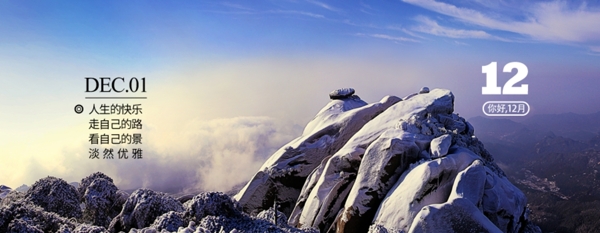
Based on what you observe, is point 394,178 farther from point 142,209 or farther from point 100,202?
point 100,202

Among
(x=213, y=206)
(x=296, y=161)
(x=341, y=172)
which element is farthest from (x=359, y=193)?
(x=213, y=206)

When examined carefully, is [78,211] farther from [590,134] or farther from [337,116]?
[590,134]

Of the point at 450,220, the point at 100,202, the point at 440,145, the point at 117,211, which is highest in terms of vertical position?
the point at 440,145

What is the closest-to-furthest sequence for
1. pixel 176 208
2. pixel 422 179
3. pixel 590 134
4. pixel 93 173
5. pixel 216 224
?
pixel 216 224
pixel 176 208
pixel 422 179
pixel 93 173
pixel 590 134

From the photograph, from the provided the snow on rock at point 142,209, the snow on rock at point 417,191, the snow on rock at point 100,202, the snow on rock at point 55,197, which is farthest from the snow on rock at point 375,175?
the snow on rock at point 55,197

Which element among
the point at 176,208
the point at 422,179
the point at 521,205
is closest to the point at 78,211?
the point at 176,208

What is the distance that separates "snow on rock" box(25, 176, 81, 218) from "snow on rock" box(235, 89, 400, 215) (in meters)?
5.60

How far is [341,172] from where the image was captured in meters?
16.0

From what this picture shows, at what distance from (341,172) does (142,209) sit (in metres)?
6.46

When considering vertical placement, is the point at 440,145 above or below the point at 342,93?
below

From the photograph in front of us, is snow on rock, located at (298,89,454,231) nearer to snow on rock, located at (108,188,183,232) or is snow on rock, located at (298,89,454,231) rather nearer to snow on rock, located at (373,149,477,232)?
snow on rock, located at (373,149,477,232)

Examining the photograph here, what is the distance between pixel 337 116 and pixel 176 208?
9.29m

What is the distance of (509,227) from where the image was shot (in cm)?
1466

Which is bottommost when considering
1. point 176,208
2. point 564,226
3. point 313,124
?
point 564,226
